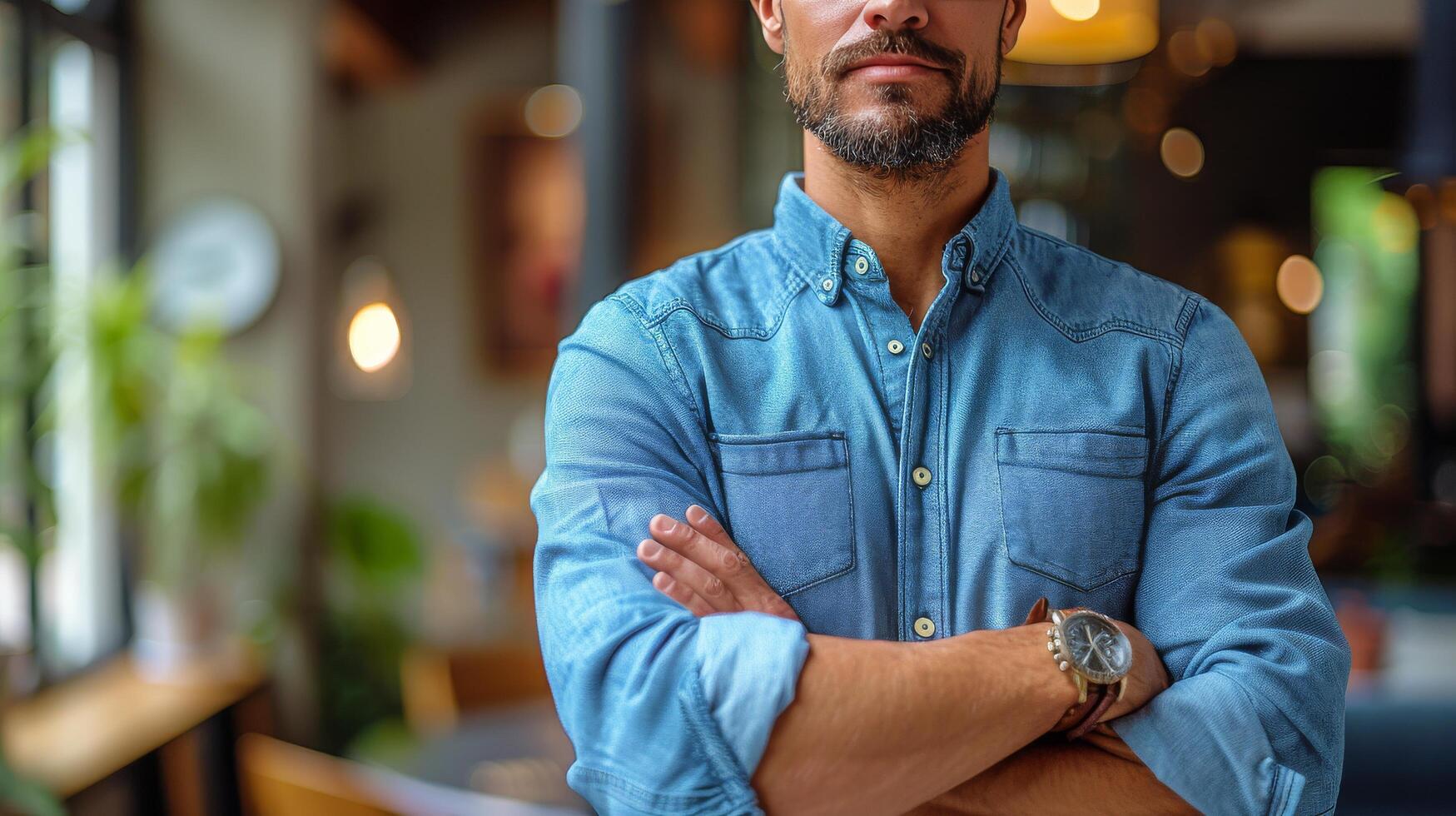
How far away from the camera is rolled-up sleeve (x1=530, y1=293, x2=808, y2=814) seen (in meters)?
0.97

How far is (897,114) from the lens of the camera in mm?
1079

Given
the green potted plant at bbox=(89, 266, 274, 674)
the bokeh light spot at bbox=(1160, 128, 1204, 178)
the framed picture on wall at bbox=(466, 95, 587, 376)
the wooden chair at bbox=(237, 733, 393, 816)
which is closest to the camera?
the wooden chair at bbox=(237, 733, 393, 816)

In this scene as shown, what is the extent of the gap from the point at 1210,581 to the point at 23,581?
376 cm

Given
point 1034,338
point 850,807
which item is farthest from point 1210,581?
point 850,807

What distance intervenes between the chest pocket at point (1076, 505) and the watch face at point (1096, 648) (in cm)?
7

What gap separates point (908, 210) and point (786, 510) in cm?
31

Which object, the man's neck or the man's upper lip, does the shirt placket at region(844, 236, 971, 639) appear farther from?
the man's upper lip

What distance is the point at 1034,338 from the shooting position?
3.91 feet

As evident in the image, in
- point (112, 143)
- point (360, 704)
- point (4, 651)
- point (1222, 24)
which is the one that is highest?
point (1222, 24)

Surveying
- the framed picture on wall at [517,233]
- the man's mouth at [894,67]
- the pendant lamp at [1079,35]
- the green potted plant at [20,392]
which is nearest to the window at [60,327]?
the green potted plant at [20,392]

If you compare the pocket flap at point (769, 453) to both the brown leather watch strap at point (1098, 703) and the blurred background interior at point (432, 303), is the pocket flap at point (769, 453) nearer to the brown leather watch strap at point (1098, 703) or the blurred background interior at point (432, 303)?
the brown leather watch strap at point (1098, 703)

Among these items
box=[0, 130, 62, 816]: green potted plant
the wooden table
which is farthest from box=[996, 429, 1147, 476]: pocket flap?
the wooden table

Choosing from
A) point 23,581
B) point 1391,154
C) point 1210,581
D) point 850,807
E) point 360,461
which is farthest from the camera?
point 360,461

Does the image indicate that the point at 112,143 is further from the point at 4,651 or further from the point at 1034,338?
the point at 1034,338
